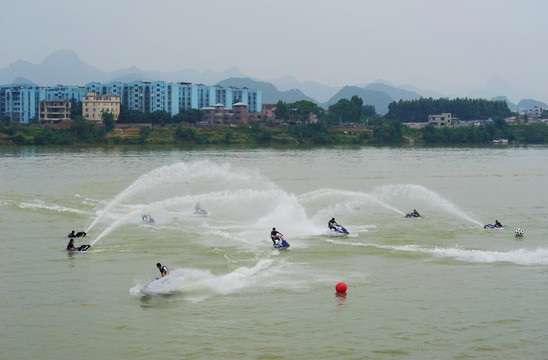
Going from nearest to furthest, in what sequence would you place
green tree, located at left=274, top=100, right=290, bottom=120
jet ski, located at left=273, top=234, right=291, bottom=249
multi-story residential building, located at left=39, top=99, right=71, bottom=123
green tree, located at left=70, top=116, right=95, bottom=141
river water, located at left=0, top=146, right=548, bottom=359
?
river water, located at left=0, top=146, right=548, bottom=359 < jet ski, located at left=273, top=234, right=291, bottom=249 < green tree, located at left=70, top=116, right=95, bottom=141 < multi-story residential building, located at left=39, top=99, right=71, bottom=123 < green tree, located at left=274, top=100, right=290, bottom=120

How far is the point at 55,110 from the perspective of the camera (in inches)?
7032

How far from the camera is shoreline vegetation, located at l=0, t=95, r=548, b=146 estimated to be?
15000cm

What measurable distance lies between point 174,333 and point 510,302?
1328 cm

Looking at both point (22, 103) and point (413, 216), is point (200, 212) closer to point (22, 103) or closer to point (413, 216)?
point (413, 216)

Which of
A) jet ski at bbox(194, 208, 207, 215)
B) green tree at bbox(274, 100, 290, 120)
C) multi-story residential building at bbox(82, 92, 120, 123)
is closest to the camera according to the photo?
jet ski at bbox(194, 208, 207, 215)

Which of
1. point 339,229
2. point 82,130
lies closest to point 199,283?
point 339,229

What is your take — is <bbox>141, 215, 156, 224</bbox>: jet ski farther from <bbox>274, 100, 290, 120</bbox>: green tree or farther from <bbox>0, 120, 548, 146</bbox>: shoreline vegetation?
<bbox>274, 100, 290, 120</bbox>: green tree

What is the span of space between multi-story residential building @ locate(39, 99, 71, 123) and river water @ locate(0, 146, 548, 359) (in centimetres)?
12514

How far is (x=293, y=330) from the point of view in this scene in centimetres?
2175

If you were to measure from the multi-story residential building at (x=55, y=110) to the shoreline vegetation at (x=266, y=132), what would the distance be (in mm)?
2897

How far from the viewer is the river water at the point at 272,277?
20.9 meters

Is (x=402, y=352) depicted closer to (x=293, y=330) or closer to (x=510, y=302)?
(x=293, y=330)

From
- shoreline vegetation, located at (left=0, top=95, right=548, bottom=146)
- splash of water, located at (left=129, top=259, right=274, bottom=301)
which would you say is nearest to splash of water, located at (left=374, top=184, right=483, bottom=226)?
splash of water, located at (left=129, top=259, right=274, bottom=301)

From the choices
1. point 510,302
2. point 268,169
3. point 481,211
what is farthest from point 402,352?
point 268,169
